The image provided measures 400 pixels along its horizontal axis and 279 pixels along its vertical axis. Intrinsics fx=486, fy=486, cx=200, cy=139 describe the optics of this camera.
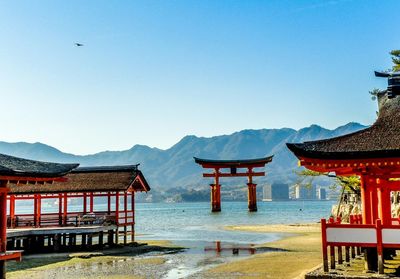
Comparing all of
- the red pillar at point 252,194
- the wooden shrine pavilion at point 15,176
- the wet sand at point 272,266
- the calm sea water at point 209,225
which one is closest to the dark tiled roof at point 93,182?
the calm sea water at point 209,225

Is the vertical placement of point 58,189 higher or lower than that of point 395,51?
lower

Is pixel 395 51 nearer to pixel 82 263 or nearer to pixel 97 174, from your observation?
pixel 97 174

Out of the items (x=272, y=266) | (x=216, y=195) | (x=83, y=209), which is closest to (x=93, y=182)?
(x=83, y=209)

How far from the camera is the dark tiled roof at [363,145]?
14578 millimetres

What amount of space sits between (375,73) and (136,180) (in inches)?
704

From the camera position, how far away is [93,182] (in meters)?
31.5

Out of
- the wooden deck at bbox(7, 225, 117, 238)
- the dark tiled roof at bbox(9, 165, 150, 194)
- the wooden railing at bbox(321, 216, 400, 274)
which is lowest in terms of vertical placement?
the wooden deck at bbox(7, 225, 117, 238)

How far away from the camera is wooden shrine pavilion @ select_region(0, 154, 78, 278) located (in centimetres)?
1525

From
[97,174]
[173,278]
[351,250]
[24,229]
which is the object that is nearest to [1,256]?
[173,278]

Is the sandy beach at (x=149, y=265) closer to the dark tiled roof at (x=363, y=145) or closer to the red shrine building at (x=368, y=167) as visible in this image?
the red shrine building at (x=368, y=167)

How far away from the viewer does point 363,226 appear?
48.4ft

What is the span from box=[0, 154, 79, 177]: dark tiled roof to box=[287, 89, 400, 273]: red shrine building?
8447 mm

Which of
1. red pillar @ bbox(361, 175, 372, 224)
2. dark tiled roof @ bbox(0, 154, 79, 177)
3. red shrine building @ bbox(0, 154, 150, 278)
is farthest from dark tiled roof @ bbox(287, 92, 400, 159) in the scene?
red shrine building @ bbox(0, 154, 150, 278)

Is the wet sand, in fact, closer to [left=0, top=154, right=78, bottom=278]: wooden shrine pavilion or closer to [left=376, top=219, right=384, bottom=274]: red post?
[left=376, top=219, right=384, bottom=274]: red post
